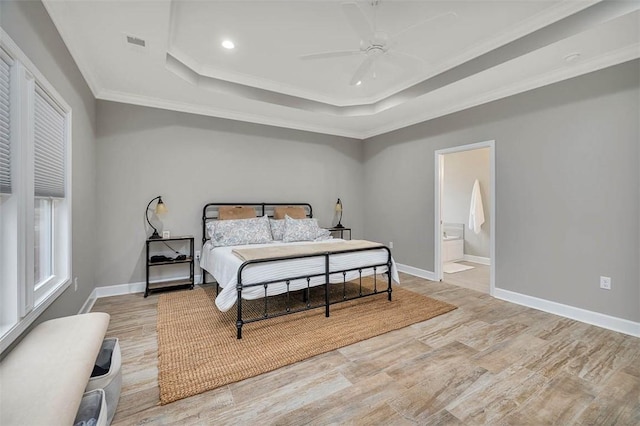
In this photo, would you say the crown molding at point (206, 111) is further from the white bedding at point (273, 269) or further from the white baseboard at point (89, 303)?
the white baseboard at point (89, 303)

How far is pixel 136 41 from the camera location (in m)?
2.67

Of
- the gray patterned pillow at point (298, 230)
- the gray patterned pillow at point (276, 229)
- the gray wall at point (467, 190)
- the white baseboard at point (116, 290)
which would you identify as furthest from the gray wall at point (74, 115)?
the gray wall at point (467, 190)

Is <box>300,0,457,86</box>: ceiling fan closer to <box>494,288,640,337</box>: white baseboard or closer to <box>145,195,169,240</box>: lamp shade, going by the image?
<box>145,195,169,240</box>: lamp shade

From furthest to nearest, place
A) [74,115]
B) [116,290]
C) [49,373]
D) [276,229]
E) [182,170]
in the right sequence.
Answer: [276,229]
[182,170]
[116,290]
[74,115]
[49,373]

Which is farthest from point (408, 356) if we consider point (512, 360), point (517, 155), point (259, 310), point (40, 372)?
point (517, 155)

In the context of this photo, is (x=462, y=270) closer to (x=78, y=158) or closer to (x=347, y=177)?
(x=347, y=177)

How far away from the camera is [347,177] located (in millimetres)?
5930

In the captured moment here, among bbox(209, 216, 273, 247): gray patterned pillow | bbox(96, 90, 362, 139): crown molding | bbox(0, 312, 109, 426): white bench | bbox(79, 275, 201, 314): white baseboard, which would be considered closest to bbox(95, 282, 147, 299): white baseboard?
bbox(79, 275, 201, 314): white baseboard

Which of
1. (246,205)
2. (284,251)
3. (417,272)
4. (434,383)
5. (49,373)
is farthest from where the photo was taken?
(417,272)

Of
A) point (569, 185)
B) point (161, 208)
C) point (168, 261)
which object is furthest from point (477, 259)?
point (161, 208)

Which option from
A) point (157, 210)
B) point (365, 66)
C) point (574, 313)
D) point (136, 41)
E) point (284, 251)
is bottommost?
point (574, 313)

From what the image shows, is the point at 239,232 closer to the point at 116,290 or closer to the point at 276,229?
the point at 276,229

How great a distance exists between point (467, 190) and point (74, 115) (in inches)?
270

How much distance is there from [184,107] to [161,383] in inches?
146
